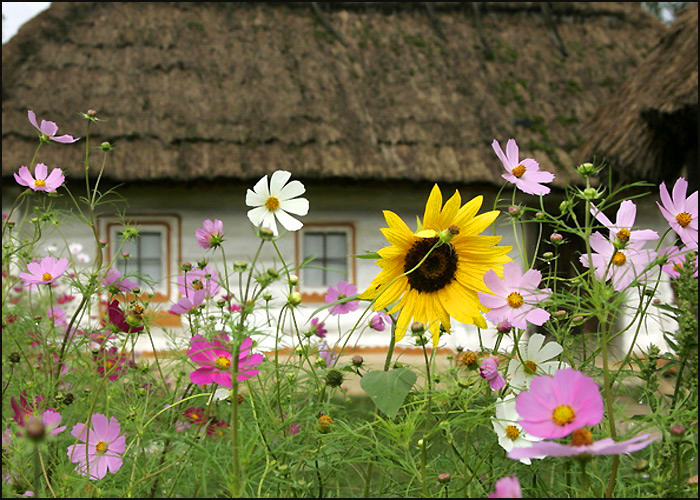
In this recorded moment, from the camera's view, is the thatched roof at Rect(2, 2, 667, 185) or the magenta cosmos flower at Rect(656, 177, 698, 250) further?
the thatched roof at Rect(2, 2, 667, 185)

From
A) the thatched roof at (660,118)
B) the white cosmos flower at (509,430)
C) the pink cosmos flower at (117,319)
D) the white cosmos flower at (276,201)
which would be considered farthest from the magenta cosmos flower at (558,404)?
the thatched roof at (660,118)

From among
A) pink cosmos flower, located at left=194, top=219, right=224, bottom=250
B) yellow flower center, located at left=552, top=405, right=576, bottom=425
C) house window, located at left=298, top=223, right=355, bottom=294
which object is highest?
house window, located at left=298, top=223, right=355, bottom=294

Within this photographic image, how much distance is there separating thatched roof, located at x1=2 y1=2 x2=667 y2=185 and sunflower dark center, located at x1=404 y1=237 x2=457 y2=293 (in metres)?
5.35

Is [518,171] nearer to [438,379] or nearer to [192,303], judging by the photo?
[438,379]

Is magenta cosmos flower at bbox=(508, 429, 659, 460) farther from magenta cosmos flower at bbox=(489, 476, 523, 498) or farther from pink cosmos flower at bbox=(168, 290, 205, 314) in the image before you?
pink cosmos flower at bbox=(168, 290, 205, 314)

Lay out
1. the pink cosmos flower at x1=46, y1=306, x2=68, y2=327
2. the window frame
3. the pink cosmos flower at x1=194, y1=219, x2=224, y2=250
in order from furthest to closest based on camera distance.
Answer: the window frame < the pink cosmos flower at x1=46, y1=306, x2=68, y2=327 < the pink cosmos flower at x1=194, y1=219, x2=224, y2=250

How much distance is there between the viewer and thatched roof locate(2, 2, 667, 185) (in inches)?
247

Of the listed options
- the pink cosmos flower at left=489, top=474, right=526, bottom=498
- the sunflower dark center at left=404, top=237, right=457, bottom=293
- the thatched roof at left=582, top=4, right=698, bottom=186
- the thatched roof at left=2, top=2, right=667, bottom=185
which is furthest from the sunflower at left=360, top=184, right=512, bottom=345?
the thatched roof at left=2, top=2, right=667, bottom=185

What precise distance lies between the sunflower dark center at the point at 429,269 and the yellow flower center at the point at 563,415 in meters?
0.30

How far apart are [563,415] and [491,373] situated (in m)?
0.20

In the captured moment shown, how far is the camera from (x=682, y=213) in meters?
0.71

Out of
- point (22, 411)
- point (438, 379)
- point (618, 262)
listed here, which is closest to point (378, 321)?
point (438, 379)

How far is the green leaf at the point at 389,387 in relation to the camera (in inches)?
26.6

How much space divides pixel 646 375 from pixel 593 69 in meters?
7.81
